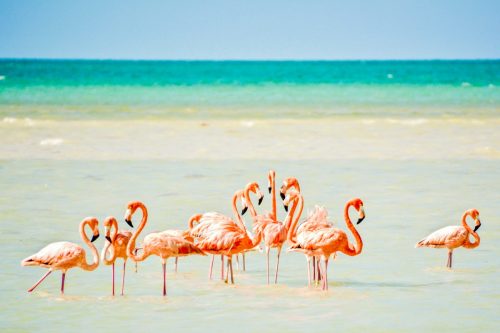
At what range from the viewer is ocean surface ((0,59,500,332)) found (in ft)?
22.7

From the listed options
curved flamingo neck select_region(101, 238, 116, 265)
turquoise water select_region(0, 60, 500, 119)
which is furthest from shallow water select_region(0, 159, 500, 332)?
turquoise water select_region(0, 60, 500, 119)

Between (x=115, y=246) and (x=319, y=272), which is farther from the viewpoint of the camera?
(x=319, y=272)

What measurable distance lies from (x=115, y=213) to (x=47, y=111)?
69.8ft

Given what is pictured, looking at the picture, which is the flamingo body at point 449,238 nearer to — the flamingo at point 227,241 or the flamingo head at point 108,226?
the flamingo at point 227,241

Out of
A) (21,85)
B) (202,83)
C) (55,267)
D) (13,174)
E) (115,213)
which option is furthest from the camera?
(202,83)

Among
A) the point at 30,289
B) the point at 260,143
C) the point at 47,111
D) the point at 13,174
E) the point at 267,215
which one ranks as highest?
the point at 47,111

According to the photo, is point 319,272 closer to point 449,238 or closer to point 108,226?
point 449,238

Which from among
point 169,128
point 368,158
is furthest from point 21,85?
point 368,158

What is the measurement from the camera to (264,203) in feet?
40.7

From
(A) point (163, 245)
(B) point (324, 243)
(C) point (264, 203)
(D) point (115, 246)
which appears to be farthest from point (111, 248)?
(C) point (264, 203)

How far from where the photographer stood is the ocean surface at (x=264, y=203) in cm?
693

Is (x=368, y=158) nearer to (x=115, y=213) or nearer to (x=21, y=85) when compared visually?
(x=115, y=213)

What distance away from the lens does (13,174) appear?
1467cm

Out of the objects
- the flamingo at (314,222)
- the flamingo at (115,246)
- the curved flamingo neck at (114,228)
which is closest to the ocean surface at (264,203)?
the flamingo at (314,222)
